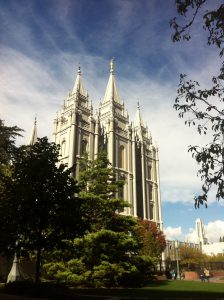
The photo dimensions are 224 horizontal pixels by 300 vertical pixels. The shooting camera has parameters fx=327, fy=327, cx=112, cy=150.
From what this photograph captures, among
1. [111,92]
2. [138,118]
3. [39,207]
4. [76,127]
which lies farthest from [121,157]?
[39,207]

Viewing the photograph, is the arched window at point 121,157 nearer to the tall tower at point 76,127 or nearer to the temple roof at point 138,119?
the tall tower at point 76,127

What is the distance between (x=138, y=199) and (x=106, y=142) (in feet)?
45.9

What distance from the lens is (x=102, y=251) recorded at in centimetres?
2316

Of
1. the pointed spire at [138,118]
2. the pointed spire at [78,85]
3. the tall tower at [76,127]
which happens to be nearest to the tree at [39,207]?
the tall tower at [76,127]

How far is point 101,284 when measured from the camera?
75.6 feet

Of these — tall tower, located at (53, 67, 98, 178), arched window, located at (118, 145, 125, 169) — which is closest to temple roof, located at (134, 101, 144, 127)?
arched window, located at (118, 145, 125, 169)

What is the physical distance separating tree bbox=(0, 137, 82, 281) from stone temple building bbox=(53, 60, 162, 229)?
39.2 m

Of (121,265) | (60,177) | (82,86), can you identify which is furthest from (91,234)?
(82,86)

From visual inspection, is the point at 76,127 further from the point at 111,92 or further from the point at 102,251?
the point at 102,251

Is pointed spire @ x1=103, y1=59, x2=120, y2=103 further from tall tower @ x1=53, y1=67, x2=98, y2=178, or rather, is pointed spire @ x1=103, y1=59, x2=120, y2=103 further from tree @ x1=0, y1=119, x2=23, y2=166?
tree @ x1=0, y1=119, x2=23, y2=166

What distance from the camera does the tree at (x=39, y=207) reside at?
1575 centimetres

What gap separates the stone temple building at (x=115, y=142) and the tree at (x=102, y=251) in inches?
1269

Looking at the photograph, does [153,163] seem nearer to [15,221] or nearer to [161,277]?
[161,277]

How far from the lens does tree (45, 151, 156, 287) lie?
22156 millimetres
